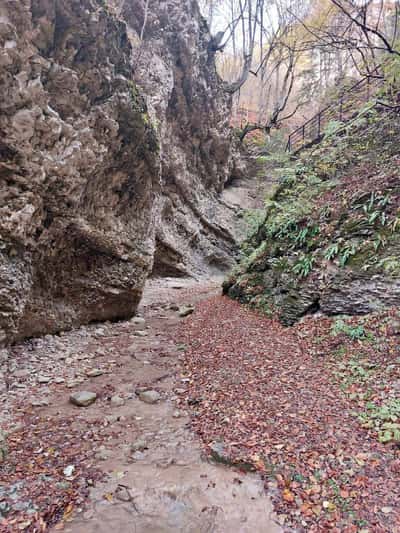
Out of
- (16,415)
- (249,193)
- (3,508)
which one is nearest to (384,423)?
(3,508)

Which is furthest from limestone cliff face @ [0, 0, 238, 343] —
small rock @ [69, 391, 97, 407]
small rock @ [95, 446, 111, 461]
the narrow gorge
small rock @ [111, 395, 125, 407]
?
small rock @ [95, 446, 111, 461]

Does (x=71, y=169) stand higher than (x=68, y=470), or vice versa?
(x=71, y=169)

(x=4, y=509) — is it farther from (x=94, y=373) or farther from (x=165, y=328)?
(x=165, y=328)

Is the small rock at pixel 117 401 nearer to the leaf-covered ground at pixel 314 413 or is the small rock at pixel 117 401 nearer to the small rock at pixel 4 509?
the leaf-covered ground at pixel 314 413

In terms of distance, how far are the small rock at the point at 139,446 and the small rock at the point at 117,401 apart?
79 cm

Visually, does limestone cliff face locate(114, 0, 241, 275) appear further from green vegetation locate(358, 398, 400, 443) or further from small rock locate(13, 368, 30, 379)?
green vegetation locate(358, 398, 400, 443)

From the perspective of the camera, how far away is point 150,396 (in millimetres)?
3947

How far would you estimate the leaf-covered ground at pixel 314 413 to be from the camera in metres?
2.24

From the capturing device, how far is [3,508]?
7.22 ft

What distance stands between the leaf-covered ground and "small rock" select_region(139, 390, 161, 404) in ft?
1.54

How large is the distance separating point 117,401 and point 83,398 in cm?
43

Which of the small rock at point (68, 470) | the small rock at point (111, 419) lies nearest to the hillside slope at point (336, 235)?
the small rock at point (111, 419)

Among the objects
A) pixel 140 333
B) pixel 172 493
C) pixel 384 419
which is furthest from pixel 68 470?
pixel 140 333

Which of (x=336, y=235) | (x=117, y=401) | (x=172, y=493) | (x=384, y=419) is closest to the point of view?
(x=172, y=493)
